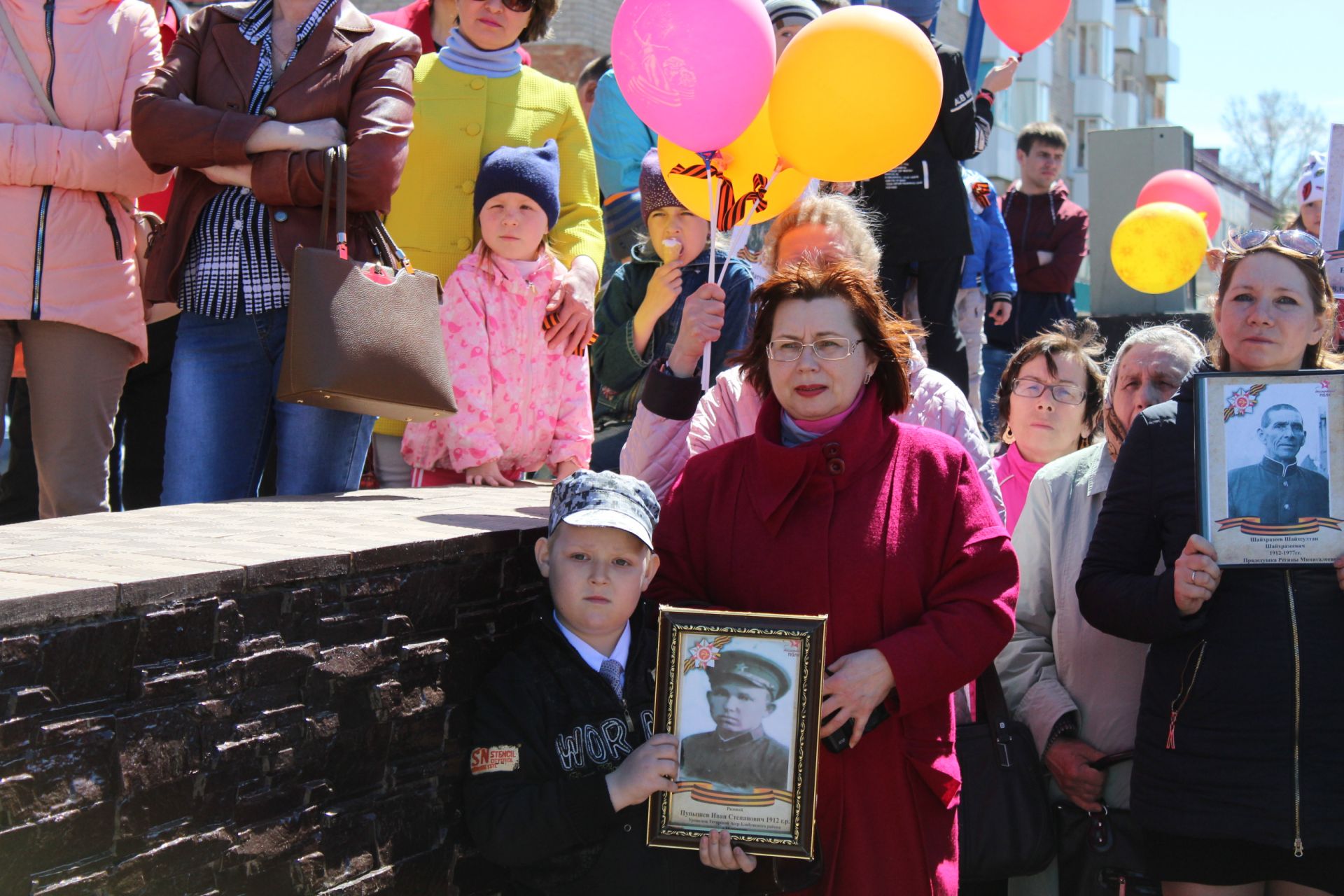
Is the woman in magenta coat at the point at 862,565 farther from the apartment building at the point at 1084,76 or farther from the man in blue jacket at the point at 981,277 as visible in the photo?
the apartment building at the point at 1084,76

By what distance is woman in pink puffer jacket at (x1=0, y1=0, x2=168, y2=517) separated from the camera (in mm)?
3812

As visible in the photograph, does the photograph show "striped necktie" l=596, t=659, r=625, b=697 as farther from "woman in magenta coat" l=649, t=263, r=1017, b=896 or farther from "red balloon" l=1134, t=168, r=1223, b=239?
"red balloon" l=1134, t=168, r=1223, b=239

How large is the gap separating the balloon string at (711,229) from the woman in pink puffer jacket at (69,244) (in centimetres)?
168

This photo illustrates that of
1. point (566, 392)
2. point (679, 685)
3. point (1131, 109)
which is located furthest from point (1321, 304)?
point (1131, 109)

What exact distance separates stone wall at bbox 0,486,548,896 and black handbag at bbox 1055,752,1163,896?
4.92 feet

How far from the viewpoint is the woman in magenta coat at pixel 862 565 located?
280 cm

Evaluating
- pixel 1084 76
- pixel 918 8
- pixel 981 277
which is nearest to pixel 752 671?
pixel 918 8

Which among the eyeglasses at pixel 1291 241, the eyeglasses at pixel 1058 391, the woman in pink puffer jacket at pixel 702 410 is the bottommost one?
the woman in pink puffer jacket at pixel 702 410

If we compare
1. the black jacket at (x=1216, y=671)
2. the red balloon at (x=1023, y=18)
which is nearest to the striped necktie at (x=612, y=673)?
the black jacket at (x=1216, y=671)

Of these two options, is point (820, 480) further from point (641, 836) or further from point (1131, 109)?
point (1131, 109)

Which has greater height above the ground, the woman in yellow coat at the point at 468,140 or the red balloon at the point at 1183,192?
the red balloon at the point at 1183,192

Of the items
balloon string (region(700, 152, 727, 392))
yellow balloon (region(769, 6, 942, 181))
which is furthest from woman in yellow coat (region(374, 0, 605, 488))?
yellow balloon (region(769, 6, 942, 181))

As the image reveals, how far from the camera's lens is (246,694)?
7.73 feet

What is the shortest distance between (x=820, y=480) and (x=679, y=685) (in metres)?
0.55
